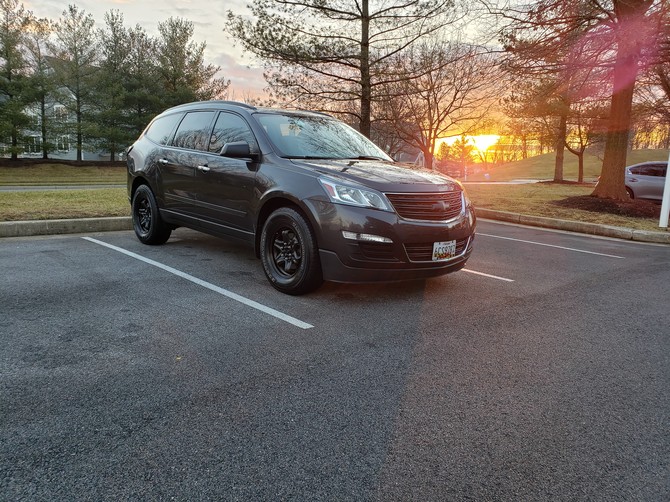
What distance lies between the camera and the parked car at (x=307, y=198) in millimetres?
4020

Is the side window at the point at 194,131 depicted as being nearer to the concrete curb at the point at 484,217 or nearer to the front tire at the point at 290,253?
the front tire at the point at 290,253

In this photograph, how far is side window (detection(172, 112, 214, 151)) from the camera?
18.2 feet

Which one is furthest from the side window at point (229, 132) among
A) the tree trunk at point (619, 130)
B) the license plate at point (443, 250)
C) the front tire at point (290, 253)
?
the tree trunk at point (619, 130)

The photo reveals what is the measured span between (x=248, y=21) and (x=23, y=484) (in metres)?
13.2

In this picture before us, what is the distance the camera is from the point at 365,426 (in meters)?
2.28

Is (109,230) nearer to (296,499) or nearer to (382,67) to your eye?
(296,499)

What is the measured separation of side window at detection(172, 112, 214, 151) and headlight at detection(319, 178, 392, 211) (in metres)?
2.21

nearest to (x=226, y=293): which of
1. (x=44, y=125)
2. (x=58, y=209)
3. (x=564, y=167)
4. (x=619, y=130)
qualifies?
(x=58, y=209)

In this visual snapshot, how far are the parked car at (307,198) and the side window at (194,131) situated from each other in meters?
0.02

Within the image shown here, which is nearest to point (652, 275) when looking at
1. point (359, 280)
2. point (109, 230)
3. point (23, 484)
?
point (359, 280)

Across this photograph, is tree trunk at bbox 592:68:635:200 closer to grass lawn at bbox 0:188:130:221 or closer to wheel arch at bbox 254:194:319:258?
wheel arch at bbox 254:194:319:258

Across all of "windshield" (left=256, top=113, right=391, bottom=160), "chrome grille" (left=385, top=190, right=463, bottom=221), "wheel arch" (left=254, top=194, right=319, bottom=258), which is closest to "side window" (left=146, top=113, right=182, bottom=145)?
"windshield" (left=256, top=113, right=391, bottom=160)

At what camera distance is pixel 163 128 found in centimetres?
630

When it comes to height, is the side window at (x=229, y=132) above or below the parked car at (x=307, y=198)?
above
